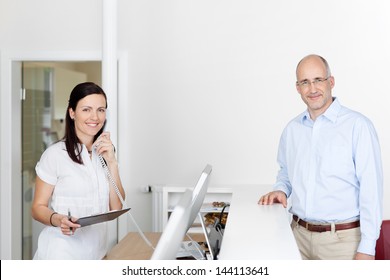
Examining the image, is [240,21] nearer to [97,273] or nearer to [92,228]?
[92,228]

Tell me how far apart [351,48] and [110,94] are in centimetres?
170

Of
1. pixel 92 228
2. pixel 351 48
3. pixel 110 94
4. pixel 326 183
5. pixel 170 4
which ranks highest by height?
pixel 170 4

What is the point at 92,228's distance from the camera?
2646mm

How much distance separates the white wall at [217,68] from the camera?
4.02 meters

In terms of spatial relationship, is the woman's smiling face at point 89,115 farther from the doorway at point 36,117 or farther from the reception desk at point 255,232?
the doorway at point 36,117

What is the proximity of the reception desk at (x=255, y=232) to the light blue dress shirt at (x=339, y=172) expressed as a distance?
0.62 ft

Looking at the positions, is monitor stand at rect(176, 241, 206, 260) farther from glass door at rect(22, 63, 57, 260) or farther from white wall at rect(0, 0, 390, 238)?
glass door at rect(22, 63, 57, 260)

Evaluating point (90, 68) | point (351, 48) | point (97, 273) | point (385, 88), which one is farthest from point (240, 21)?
point (90, 68)

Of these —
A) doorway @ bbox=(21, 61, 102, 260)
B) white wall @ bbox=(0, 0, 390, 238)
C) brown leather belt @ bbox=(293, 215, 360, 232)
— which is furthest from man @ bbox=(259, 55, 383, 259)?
doorway @ bbox=(21, 61, 102, 260)

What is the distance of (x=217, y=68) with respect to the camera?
4148 millimetres

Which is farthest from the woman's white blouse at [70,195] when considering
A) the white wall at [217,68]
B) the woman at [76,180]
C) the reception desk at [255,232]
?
the white wall at [217,68]

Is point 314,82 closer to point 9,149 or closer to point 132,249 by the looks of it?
point 132,249

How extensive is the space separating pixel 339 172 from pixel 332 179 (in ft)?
0.14

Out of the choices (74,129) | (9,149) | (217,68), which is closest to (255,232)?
(74,129)
